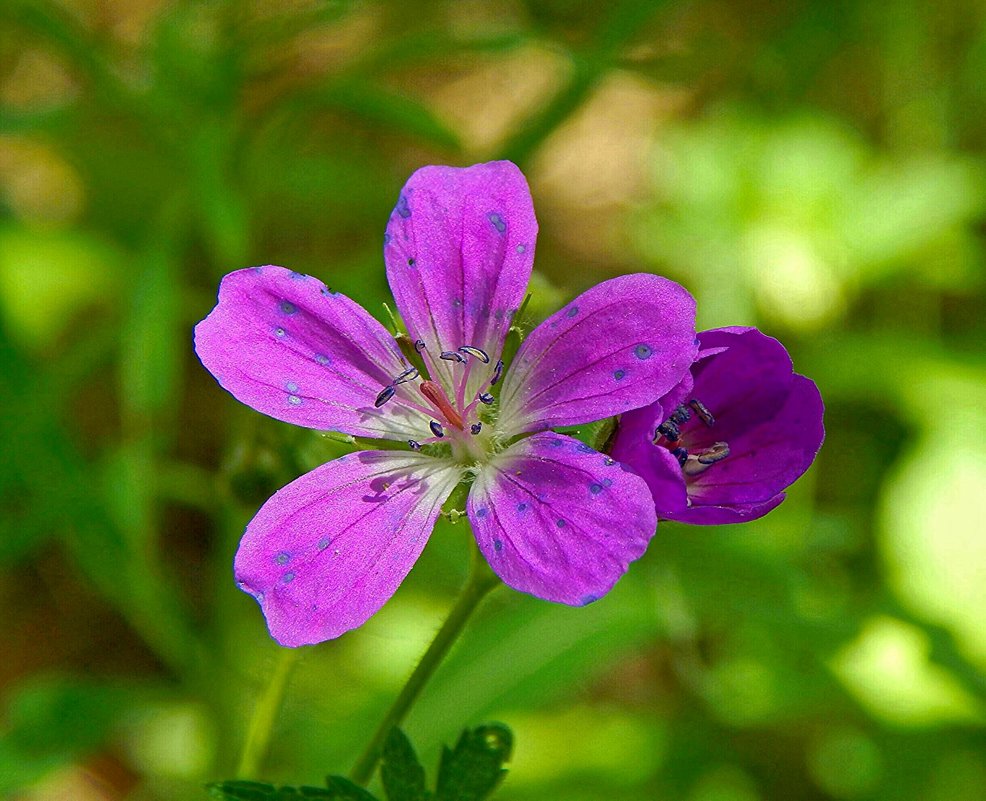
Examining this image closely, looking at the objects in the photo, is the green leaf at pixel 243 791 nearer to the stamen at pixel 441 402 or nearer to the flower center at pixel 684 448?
the stamen at pixel 441 402

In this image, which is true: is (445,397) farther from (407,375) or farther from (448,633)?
(448,633)

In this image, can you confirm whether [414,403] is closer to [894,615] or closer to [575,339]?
[575,339]

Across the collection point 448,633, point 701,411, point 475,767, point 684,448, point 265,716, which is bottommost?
point 265,716

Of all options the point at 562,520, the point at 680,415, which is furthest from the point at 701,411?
the point at 562,520

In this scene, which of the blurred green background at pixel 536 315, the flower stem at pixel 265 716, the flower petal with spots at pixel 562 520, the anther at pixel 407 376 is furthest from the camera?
the blurred green background at pixel 536 315

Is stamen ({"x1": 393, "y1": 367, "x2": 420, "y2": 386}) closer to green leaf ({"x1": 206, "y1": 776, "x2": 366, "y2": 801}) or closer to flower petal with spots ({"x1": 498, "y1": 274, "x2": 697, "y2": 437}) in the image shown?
flower petal with spots ({"x1": 498, "y1": 274, "x2": 697, "y2": 437})

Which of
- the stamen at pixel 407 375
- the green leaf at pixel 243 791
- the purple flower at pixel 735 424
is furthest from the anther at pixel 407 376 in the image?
the green leaf at pixel 243 791
